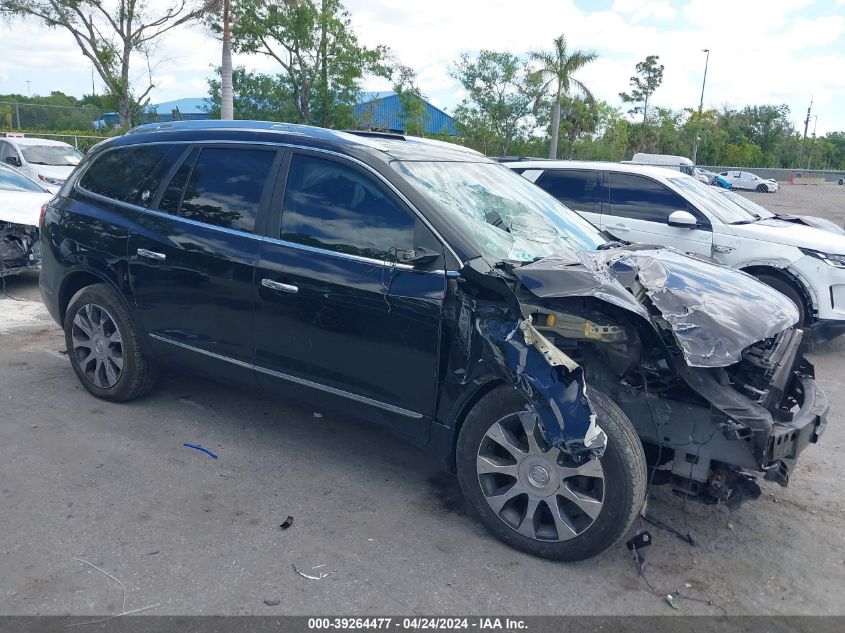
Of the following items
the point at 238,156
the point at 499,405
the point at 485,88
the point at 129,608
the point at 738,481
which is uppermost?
the point at 485,88

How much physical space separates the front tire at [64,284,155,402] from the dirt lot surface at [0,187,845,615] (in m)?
0.18

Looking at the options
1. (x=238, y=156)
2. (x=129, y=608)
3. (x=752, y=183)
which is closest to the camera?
(x=129, y=608)

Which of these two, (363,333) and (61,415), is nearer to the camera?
(363,333)

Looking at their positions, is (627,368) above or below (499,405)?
above

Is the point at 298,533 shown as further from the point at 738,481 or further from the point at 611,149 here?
the point at 611,149

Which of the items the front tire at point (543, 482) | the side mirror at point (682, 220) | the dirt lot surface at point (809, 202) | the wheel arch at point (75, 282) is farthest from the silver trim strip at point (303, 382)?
the dirt lot surface at point (809, 202)

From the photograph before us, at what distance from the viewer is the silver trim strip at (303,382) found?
3.66m

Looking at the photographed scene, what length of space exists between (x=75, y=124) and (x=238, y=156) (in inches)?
1065

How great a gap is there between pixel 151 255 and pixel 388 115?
28521 millimetres

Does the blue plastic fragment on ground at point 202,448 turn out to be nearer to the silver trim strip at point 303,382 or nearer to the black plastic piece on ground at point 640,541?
the silver trim strip at point 303,382

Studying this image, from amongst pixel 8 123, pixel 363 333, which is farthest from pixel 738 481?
pixel 8 123

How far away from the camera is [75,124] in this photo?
89.6 feet

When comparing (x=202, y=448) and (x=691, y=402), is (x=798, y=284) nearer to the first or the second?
(x=691, y=402)

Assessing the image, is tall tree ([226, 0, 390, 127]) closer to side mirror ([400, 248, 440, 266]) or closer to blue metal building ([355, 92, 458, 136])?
blue metal building ([355, 92, 458, 136])
